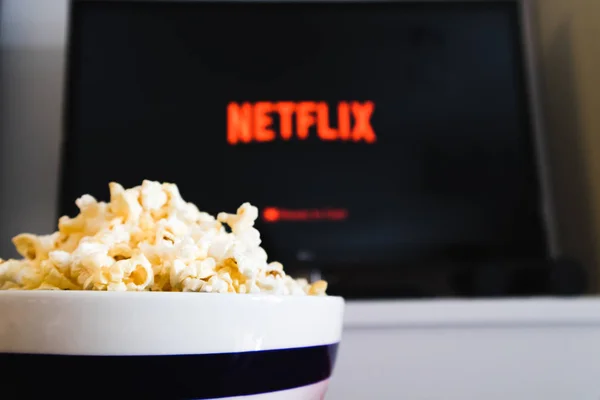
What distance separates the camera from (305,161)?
94 cm

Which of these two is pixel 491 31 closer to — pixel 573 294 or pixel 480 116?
pixel 480 116

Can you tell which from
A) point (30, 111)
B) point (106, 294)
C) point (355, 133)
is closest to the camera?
point (106, 294)

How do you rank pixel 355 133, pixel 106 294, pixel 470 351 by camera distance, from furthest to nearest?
pixel 355 133 → pixel 470 351 → pixel 106 294

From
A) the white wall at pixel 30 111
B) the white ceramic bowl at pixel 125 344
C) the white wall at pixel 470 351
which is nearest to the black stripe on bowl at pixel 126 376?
the white ceramic bowl at pixel 125 344

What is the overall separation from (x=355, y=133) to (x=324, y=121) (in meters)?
0.06

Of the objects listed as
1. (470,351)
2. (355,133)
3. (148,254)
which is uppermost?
(355,133)

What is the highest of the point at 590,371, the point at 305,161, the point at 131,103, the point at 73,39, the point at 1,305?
the point at 73,39

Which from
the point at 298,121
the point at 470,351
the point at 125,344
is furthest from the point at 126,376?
the point at 298,121

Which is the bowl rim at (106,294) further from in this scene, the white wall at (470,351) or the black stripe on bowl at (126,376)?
the white wall at (470,351)

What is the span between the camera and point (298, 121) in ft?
3.13

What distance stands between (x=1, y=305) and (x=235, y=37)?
2.67ft

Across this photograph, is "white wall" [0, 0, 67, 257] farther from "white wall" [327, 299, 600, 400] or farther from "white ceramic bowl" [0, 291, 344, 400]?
"white ceramic bowl" [0, 291, 344, 400]

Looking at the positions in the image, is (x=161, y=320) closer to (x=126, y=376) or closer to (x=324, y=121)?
(x=126, y=376)

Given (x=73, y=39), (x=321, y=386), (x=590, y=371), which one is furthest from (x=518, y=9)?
(x=321, y=386)
